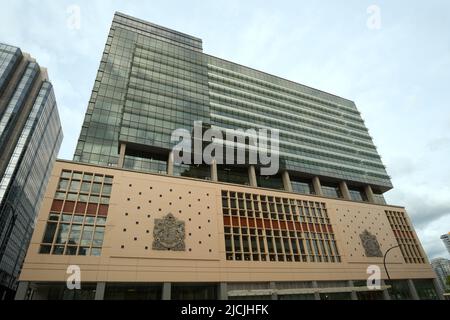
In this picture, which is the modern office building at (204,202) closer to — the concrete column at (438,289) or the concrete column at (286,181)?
the concrete column at (286,181)

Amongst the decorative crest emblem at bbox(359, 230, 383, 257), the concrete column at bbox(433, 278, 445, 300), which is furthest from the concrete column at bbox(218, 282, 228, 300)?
the concrete column at bbox(433, 278, 445, 300)

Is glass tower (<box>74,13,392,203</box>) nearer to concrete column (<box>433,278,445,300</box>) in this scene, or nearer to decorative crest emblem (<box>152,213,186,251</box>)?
decorative crest emblem (<box>152,213,186,251</box>)

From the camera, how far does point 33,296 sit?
100 feet

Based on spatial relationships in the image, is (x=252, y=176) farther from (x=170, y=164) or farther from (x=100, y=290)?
(x=100, y=290)

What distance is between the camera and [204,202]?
41.8 m

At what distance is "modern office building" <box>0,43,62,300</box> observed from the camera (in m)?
82.2

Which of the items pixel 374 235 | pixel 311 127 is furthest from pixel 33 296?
pixel 311 127

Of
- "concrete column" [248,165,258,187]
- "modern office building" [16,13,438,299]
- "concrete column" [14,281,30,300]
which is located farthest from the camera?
"concrete column" [248,165,258,187]

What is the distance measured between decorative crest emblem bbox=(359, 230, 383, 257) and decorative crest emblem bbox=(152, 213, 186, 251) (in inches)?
1388

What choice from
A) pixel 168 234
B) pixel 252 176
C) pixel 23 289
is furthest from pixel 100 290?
pixel 252 176

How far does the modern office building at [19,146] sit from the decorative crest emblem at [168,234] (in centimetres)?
6048

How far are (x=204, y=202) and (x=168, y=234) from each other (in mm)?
7773
